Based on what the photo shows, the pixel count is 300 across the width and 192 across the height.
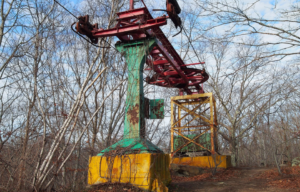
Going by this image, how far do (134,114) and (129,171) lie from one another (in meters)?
1.59

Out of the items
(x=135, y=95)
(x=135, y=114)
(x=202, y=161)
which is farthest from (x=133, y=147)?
(x=202, y=161)

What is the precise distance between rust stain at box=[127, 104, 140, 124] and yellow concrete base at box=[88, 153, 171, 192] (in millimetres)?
1097

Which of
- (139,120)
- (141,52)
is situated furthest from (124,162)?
(141,52)

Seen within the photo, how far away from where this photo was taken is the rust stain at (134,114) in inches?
259

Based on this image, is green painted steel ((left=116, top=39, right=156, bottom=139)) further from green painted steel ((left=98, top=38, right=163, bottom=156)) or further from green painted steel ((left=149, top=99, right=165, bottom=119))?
green painted steel ((left=149, top=99, right=165, bottom=119))

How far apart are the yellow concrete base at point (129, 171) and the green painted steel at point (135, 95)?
454 mm

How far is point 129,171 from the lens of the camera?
18.8 feet

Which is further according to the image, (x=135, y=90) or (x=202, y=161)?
(x=202, y=161)

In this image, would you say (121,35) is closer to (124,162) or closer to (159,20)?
(159,20)

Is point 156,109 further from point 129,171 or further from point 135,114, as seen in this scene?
point 129,171

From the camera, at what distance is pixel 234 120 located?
19.0 m

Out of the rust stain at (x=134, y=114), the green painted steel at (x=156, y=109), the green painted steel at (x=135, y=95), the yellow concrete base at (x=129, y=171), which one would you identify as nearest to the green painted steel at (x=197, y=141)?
the green painted steel at (x=156, y=109)

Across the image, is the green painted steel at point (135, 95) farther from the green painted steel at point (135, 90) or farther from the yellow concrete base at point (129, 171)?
the yellow concrete base at point (129, 171)

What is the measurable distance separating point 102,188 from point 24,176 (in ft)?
6.47
